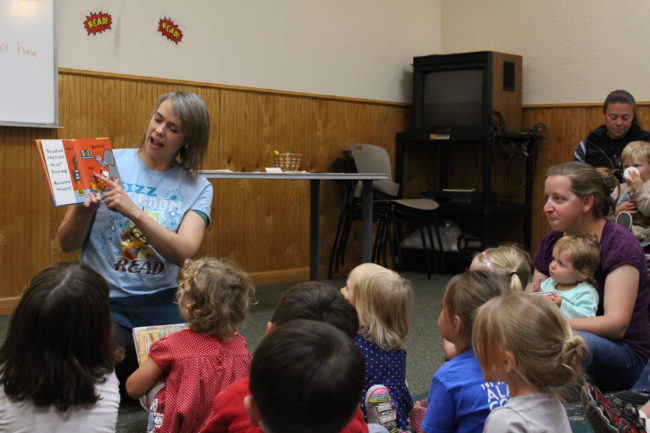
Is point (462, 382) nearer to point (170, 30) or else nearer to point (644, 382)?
point (644, 382)

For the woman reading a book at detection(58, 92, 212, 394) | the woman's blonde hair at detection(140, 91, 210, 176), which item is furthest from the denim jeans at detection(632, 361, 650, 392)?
the woman's blonde hair at detection(140, 91, 210, 176)

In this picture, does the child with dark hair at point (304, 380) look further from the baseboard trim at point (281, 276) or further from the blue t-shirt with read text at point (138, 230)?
the baseboard trim at point (281, 276)

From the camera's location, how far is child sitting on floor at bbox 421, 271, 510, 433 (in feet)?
5.65

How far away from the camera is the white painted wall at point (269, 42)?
4484 mm

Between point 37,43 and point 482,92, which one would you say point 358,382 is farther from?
point 482,92

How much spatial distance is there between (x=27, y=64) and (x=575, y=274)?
121 inches

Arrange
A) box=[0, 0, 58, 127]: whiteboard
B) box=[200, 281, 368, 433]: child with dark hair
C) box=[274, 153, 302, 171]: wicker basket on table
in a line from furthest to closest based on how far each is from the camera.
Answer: box=[274, 153, 302, 171]: wicker basket on table, box=[0, 0, 58, 127]: whiteboard, box=[200, 281, 368, 433]: child with dark hair

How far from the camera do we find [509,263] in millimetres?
2434

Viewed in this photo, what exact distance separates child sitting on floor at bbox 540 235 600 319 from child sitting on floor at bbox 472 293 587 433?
→ 1.03 metres

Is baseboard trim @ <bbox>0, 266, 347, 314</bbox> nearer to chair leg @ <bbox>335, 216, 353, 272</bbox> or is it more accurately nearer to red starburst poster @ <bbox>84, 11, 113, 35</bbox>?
chair leg @ <bbox>335, 216, 353, 272</bbox>

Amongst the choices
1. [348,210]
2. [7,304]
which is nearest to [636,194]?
[348,210]

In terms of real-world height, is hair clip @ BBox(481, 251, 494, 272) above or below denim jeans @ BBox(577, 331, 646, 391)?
above

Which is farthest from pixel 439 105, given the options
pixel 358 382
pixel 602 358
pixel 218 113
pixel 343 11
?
pixel 358 382

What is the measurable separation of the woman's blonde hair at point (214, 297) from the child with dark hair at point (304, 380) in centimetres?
89
